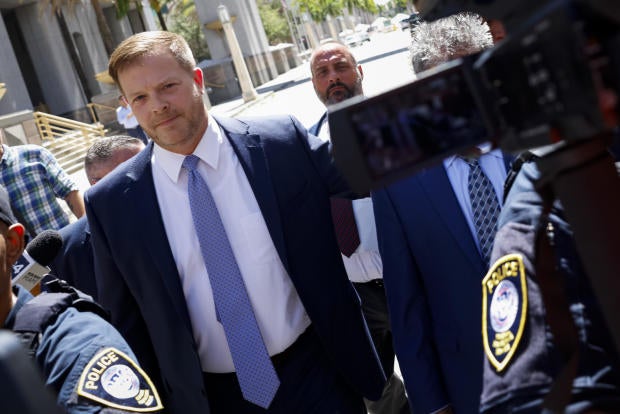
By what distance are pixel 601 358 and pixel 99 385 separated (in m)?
1.13

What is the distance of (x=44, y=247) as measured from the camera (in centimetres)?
275

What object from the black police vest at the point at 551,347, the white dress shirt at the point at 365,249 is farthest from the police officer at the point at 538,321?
the white dress shirt at the point at 365,249

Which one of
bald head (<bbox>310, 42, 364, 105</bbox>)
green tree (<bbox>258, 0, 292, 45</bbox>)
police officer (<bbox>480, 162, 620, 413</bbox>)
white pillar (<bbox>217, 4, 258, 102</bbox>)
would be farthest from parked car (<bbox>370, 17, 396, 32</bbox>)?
police officer (<bbox>480, 162, 620, 413</bbox>)

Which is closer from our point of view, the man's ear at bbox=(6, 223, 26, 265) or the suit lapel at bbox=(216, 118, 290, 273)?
the man's ear at bbox=(6, 223, 26, 265)

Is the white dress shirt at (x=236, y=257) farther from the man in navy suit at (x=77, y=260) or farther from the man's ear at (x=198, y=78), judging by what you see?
the man in navy suit at (x=77, y=260)

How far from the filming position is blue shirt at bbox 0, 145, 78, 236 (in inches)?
199

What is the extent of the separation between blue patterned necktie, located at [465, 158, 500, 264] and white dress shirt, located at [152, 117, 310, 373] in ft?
2.59

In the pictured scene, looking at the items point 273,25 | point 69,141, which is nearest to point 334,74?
point 69,141

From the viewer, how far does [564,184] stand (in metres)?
0.93

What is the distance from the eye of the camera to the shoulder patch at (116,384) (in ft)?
5.62

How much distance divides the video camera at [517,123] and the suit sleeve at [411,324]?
150cm

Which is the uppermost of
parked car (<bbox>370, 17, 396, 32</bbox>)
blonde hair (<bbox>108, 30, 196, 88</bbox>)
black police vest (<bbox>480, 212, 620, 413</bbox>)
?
parked car (<bbox>370, 17, 396, 32</bbox>)

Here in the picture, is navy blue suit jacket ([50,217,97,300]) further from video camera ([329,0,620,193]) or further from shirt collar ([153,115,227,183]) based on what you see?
video camera ([329,0,620,193])

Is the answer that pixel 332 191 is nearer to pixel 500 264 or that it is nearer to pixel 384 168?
pixel 500 264
